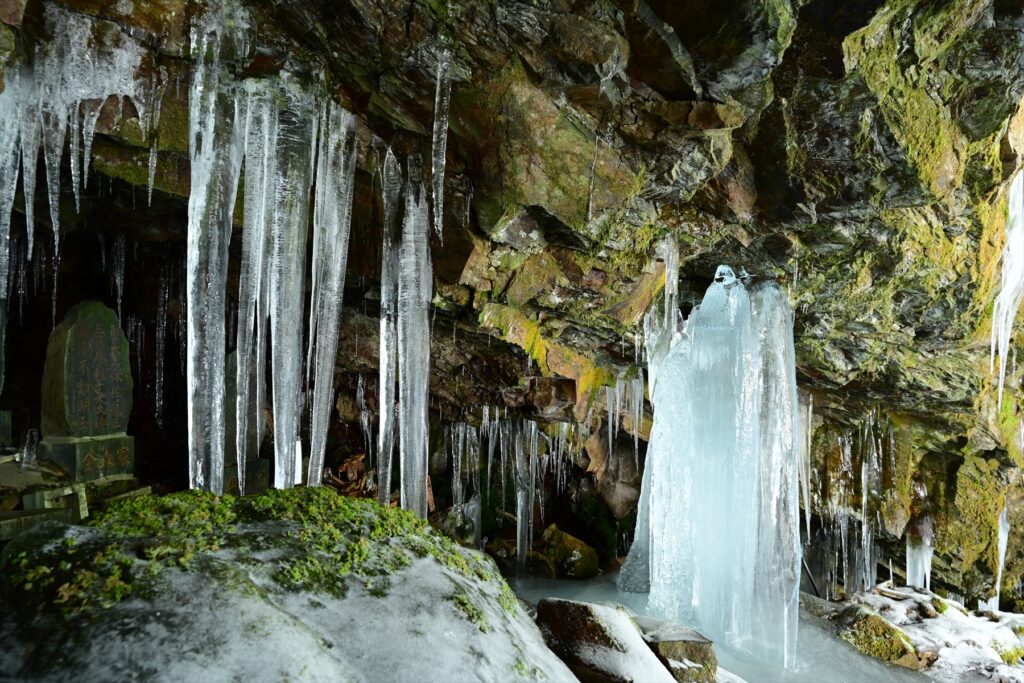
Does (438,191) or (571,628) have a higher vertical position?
(438,191)

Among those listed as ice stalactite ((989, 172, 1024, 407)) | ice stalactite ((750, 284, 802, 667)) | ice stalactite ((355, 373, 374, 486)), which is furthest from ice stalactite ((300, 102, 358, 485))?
ice stalactite ((989, 172, 1024, 407))

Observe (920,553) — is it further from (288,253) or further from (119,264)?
(119,264)

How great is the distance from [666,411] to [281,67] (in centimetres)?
669

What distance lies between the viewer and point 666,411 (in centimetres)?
859

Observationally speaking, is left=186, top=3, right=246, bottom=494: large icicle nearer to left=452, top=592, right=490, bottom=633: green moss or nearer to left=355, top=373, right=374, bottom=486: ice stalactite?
left=452, top=592, right=490, bottom=633: green moss

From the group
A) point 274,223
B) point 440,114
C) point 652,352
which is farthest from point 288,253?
point 652,352

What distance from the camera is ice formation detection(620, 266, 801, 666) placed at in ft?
23.6

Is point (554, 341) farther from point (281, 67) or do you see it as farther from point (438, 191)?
point (281, 67)

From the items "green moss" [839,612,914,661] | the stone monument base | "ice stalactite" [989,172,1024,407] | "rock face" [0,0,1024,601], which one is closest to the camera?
"rock face" [0,0,1024,601]

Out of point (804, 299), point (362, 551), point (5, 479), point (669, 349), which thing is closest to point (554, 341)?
point (669, 349)

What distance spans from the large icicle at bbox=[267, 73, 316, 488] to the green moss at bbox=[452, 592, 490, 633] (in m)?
3.15

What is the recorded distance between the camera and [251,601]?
2.06 metres

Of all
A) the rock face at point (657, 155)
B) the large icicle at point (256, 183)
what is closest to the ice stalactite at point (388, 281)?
the rock face at point (657, 155)

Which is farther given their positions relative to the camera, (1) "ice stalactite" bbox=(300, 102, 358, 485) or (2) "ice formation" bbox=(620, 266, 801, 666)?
(2) "ice formation" bbox=(620, 266, 801, 666)
